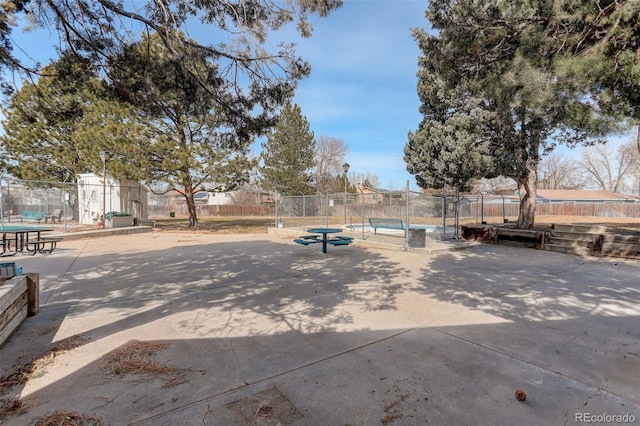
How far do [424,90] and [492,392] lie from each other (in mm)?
15739

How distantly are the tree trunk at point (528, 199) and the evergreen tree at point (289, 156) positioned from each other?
22.3 meters

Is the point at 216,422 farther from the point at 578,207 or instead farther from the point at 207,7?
the point at 578,207

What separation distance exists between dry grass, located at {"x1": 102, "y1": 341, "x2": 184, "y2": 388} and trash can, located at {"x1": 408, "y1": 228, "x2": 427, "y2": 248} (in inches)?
313

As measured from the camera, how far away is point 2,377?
265 cm

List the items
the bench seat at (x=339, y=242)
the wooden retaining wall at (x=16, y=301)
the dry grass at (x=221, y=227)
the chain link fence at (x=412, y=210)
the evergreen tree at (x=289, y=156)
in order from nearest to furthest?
the wooden retaining wall at (x=16, y=301) → the bench seat at (x=339, y=242) → the chain link fence at (x=412, y=210) → the dry grass at (x=221, y=227) → the evergreen tree at (x=289, y=156)

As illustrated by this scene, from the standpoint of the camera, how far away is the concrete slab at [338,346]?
2.30 meters

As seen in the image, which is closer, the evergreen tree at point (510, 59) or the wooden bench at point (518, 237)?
the evergreen tree at point (510, 59)

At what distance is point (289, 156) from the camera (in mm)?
32344

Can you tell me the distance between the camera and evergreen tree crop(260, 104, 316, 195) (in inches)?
1275

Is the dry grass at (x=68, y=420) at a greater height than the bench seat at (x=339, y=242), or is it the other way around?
the bench seat at (x=339, y=242)

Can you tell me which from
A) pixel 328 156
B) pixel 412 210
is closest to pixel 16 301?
pixel 412 210

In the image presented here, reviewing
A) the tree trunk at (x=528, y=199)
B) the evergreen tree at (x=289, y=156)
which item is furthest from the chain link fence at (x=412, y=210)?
the evergreen tree at (x=289, y=156)

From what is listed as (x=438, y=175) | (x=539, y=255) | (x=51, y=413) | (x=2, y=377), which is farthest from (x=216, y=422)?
(x=438, y=175)

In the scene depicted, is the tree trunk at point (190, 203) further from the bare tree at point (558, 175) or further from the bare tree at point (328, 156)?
the bare tree at point (558, 175)
